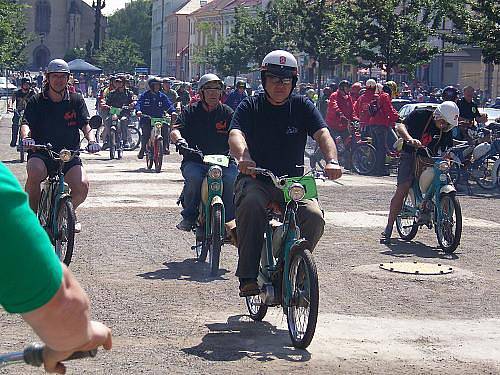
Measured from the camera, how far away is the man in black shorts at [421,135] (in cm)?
1208

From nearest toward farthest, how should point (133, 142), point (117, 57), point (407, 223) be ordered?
point (407, 223), point (133, 142), point (117, 57)

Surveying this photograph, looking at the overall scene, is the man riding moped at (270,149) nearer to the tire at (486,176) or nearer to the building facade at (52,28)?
the tire at (486,176)

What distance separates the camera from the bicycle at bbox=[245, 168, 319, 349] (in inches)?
279

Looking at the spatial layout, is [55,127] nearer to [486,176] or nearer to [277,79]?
[277,79]

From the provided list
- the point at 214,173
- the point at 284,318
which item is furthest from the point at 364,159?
the point at 284,318

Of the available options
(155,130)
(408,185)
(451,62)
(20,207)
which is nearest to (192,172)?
(408,185)

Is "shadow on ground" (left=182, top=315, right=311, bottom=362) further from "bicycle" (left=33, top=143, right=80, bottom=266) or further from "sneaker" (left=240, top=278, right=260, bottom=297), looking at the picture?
"bicycle" (left=33, top=143, right=80, bottom=266)

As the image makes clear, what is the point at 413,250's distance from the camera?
12.3 m

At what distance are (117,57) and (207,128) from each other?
320 ft

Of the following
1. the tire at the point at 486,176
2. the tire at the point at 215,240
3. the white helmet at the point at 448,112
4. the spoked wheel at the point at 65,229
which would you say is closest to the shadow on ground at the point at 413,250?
the white helmet at the point at 448,112

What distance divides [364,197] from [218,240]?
8.36 m

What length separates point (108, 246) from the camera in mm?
12047

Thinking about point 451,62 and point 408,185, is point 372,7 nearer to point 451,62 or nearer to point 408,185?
point 408,185

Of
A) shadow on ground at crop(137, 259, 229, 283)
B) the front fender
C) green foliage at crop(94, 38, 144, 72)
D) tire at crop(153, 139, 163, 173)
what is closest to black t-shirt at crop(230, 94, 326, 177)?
shadow on ground at crop(137, 259, 229, 283)
